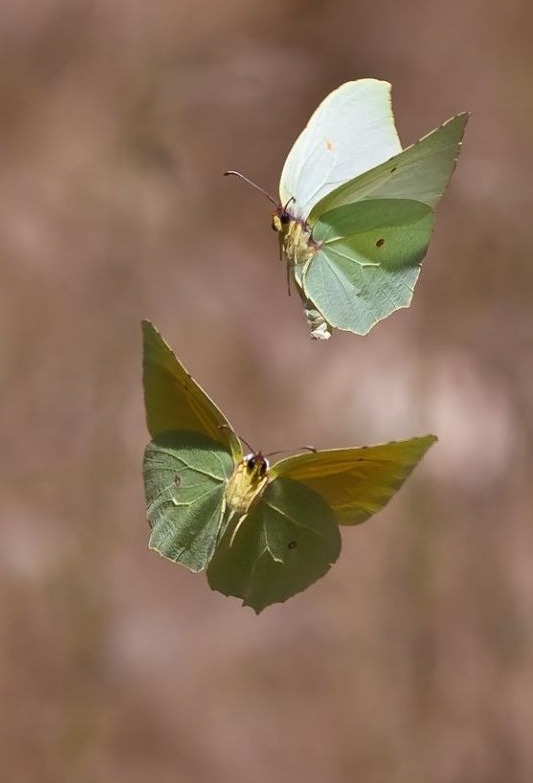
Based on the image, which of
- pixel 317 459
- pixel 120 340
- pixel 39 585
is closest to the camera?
pixel 317 459

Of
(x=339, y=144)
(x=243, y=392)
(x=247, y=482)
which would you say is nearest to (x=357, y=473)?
(x=247, y=482)

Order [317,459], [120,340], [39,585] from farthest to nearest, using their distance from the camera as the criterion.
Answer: [120,340] < [39,585] < [317,459]

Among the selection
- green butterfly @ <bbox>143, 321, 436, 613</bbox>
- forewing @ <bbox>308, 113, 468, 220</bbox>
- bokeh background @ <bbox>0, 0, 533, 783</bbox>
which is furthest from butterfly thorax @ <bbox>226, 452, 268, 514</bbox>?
bokeh background @ <bbox>0, 0, 533, 783</bbox>

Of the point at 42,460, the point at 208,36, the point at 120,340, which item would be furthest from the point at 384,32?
the point at 42,460

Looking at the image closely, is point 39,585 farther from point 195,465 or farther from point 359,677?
point 195,465

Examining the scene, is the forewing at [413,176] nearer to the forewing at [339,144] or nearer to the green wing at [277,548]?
the forewing at [339,144]

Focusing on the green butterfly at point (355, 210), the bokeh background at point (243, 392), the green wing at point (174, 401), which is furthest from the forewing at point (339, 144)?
the bokeh background at point (243, 392)

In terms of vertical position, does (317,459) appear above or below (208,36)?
below

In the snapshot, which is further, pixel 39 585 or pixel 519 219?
pixel 519 219
